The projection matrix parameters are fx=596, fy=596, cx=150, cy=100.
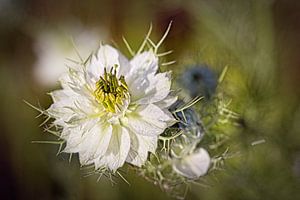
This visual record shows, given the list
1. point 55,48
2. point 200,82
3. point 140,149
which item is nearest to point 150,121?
point 140,149

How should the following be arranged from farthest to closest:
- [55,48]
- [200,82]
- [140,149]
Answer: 1. [55,48]
2. [200,82]
3. [140,149]

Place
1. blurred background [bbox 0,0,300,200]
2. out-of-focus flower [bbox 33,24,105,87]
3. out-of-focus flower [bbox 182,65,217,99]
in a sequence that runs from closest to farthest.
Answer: out-of-focus flower [bbox 182,65,217,99] → blurred background [bbox 0,0,300,200] → out-of-focus flower [bbox 33,24,105,87]

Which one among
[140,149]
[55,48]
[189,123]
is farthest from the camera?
[55,48]

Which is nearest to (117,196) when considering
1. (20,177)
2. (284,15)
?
(20,177)

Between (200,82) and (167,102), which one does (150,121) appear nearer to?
(167,102)

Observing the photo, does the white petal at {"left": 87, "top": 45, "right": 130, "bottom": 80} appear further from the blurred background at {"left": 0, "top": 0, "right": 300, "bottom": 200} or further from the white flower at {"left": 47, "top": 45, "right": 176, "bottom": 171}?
the blurred background at {"left": 0, "top": 0, "right": 300, "bottom": 200}

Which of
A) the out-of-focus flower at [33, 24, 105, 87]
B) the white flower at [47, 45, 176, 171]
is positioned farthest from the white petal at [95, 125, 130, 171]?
the out-of-focus flower at [33, 24, 105, 87]
